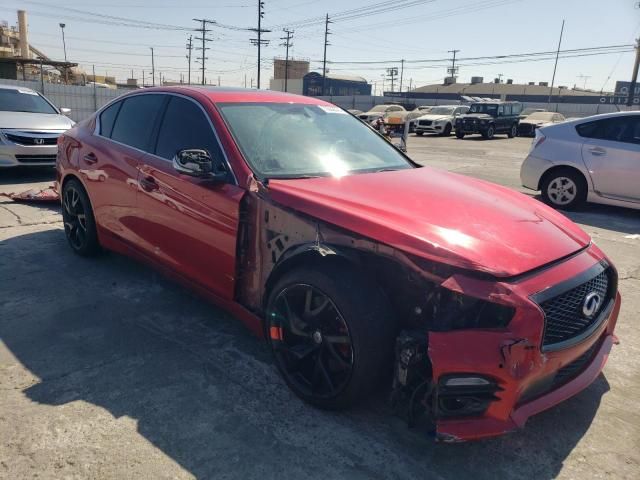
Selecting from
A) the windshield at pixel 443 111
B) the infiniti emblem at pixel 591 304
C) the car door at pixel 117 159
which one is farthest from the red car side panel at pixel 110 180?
the windshield at pixel 443 111

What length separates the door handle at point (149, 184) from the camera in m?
3.51

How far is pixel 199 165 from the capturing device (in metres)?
2.97

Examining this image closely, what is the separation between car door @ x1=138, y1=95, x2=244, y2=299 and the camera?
9.77 feet

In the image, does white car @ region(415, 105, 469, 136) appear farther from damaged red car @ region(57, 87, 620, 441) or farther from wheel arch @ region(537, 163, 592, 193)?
damaged red car @ region(57, 87, 620, 441)

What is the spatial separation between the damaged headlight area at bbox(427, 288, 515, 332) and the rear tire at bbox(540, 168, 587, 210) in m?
6.41

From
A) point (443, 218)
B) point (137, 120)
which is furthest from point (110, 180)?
point (443, 218)

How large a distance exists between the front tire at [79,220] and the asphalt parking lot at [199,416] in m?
0.77

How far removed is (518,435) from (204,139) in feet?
8.25

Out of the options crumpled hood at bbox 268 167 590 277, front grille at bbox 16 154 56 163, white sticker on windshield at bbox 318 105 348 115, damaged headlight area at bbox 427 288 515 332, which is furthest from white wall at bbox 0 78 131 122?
damaged headlight area at bbox 427 288 515 332

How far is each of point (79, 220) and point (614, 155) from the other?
6.93 meters

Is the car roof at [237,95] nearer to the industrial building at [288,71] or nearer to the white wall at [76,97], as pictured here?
the white wall at [76,97]

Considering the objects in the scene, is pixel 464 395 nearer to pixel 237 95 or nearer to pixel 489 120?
pixel 237 95

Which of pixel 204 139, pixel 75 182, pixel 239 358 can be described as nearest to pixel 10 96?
pixel 75 182

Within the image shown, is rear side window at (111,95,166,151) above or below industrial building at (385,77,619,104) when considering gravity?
below
